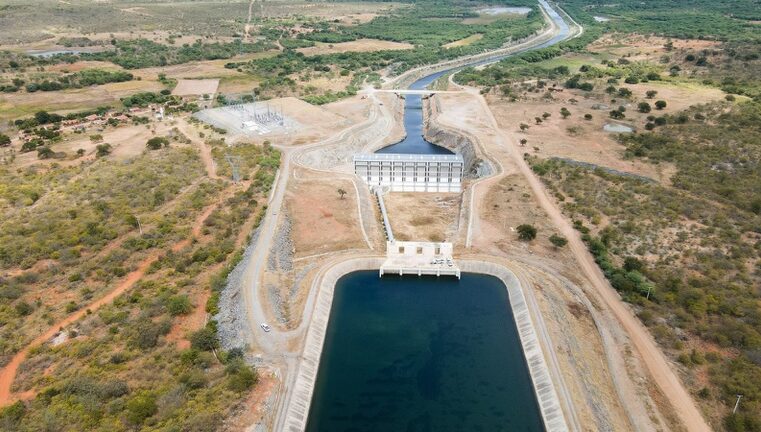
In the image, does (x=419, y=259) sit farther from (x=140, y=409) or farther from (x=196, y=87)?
(x=196, y=87)

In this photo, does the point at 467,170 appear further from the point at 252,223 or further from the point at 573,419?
the point at 573,419

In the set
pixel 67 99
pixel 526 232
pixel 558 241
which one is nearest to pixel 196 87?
pixel 67 99

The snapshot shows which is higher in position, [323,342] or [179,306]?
[179,306]

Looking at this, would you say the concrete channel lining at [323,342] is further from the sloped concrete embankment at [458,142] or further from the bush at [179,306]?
the sloped concrete embankment at [458,142]

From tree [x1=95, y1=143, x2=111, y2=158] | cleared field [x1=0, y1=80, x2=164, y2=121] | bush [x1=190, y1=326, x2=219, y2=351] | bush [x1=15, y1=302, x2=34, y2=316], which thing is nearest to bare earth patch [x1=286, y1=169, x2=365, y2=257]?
bush [x1=190, y1=326, x2=219, y2=351]

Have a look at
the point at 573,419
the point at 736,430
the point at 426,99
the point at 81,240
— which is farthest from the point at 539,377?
the point at 426,99

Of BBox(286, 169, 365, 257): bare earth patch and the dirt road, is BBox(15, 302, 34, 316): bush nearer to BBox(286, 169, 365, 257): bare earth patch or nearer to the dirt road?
BBox(286, 169, 365, 257): bare earth patch
